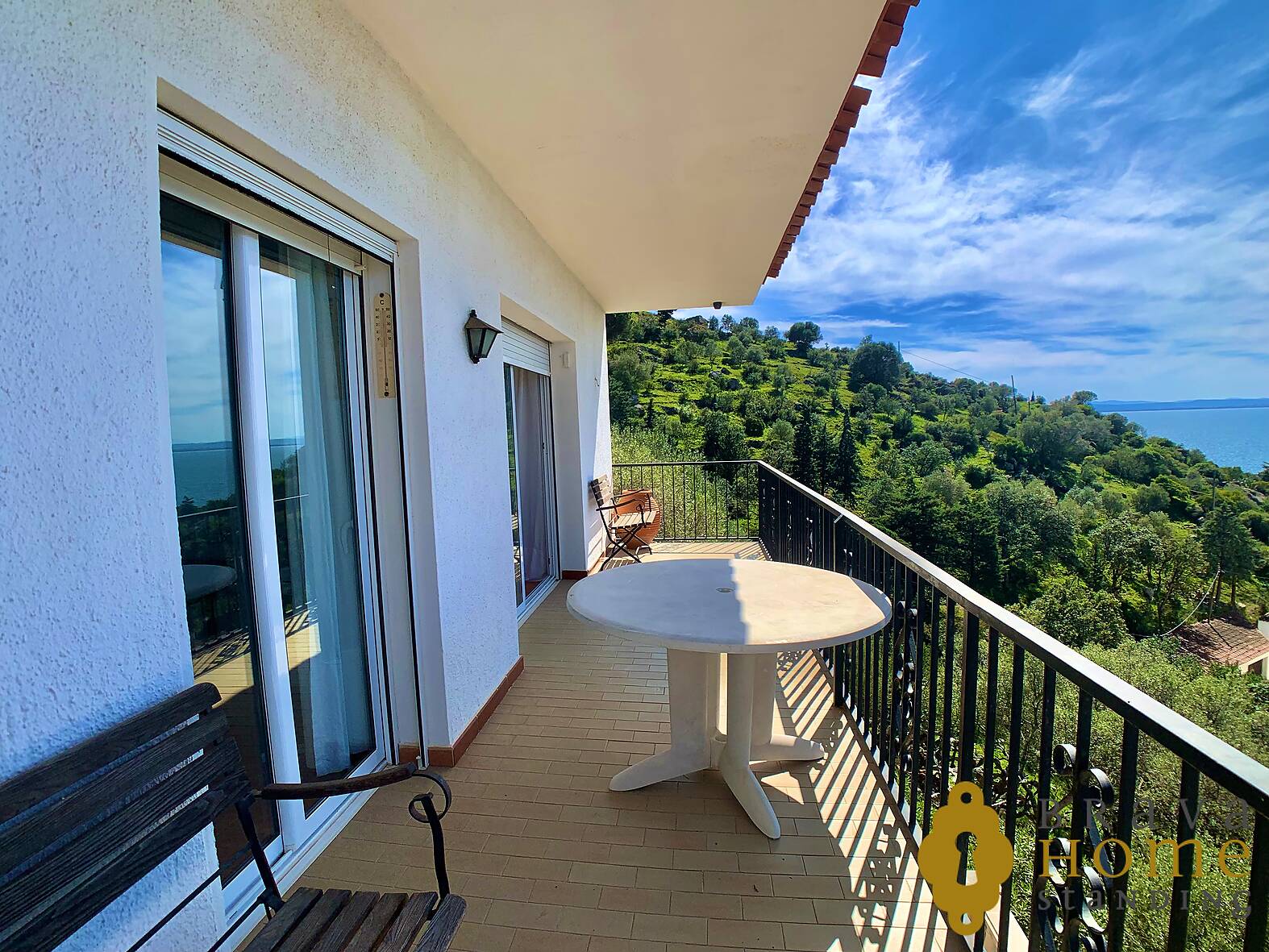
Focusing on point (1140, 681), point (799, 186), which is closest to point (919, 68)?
point (1140, 681)

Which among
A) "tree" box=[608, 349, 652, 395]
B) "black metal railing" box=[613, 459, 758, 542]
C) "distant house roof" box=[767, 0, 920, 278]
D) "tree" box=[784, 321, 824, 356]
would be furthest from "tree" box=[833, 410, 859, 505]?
"distant house roof" box=[767, 0, 920, 278]

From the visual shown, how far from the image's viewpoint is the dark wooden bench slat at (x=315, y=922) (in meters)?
1.14

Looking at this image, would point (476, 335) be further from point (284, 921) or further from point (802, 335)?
point (802, 335)

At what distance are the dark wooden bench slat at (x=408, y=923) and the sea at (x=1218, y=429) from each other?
4584 cm

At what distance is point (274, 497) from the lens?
185 centimetres

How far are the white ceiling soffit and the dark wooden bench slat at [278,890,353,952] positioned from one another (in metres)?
2.28

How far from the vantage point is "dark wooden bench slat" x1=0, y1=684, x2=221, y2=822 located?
35.1 inches

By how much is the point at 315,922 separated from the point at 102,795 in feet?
1.50

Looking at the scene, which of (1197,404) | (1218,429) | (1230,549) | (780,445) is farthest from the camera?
(1197,404)

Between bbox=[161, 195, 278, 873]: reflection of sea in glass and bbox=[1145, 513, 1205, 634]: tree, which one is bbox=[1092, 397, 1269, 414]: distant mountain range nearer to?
bbox=[1145, 513, 1205, 634]: tree

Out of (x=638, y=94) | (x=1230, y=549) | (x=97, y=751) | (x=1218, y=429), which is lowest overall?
(x=1230, y=549)

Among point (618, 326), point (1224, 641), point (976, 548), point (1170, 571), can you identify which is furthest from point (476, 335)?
point (1224, 641)

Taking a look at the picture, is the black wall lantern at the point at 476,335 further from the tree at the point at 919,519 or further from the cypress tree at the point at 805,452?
the tree at the point at 919,519

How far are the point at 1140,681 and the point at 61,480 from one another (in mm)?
20421
